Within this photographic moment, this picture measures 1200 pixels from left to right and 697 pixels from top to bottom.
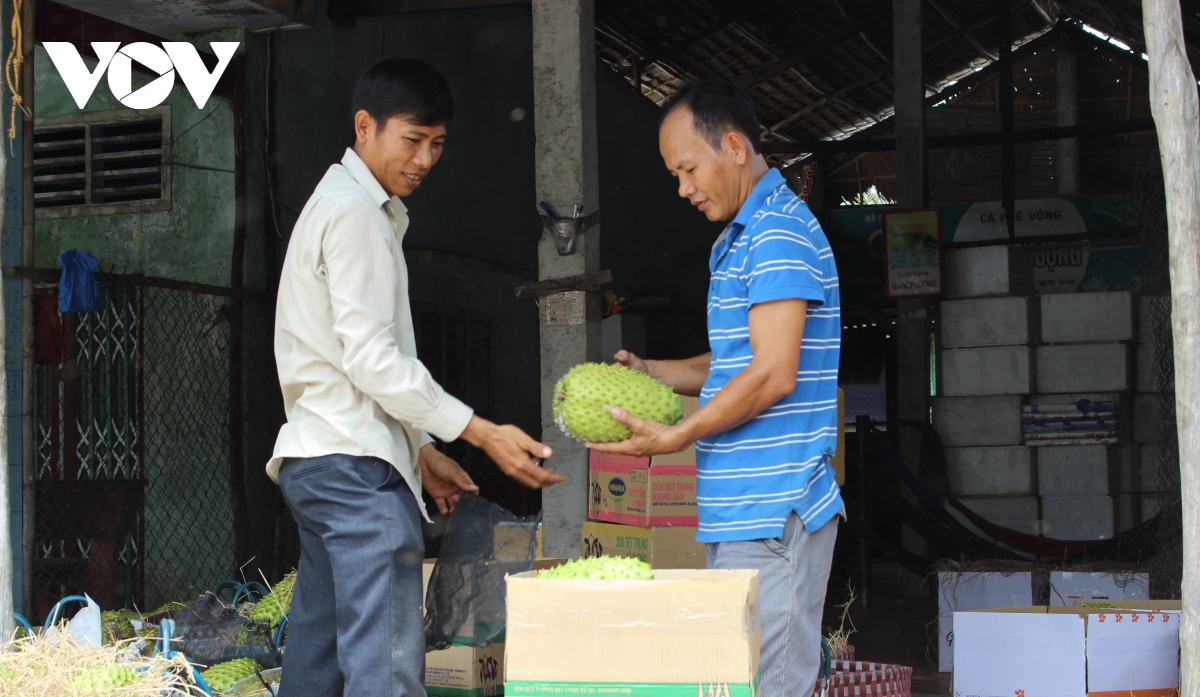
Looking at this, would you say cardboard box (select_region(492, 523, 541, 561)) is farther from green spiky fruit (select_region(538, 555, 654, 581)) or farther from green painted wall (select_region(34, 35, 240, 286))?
green painted wall (select_region(34, 35, 240, 286))

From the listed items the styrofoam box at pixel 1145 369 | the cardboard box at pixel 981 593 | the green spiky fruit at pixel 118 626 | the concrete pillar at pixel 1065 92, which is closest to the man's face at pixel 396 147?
the green spiky fruit at pixel 118 626

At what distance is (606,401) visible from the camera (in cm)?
217

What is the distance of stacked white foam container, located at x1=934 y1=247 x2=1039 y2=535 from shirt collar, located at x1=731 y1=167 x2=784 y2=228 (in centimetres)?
600

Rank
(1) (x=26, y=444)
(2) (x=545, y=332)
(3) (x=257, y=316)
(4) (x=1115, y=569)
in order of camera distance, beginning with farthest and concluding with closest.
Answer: (3) (x=257, y=316) → (4) (x=1115, y=569) → (2) (x=545, y=332) → (1) (x=26, y=444)

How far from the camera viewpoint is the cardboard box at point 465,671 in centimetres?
300

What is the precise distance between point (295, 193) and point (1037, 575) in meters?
4.55

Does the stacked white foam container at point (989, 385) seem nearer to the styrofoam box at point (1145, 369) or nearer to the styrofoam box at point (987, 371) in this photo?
the styrofoam box at point (987, 371)

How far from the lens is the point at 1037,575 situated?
4.99m

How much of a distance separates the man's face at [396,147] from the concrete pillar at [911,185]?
6752mm

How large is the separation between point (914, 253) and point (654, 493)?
489cm

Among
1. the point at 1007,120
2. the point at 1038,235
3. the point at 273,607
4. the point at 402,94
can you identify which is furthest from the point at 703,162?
the point at 1038,235

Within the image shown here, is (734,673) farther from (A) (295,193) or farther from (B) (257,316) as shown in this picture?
(A) (295,193)

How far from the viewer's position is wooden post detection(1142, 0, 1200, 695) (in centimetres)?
236

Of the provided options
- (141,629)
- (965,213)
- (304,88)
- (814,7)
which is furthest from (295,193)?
(965,213)
